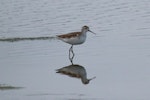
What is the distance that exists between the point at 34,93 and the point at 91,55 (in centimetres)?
484

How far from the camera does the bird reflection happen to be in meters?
17.9

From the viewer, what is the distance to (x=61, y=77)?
1809 cm

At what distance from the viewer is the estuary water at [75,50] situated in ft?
53.8

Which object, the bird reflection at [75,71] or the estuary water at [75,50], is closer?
the estuary water at [75,50]

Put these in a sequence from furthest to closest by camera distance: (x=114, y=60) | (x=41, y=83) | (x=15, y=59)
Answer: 1. (x=15, y=59)
2. (x=114, y=60)
3. (x=41, y=83)

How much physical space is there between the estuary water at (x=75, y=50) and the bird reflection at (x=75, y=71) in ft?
0.58

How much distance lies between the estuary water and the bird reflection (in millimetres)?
178

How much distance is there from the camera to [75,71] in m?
18.8

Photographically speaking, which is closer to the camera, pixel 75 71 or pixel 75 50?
pixel 75 71

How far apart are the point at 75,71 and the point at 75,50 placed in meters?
3.58

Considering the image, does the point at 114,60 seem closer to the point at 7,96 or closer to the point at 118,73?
the point at 118,73

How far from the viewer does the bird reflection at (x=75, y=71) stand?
17.9 meters

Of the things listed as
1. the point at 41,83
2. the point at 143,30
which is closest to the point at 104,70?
the point at 41,83

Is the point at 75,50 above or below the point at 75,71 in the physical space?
above
